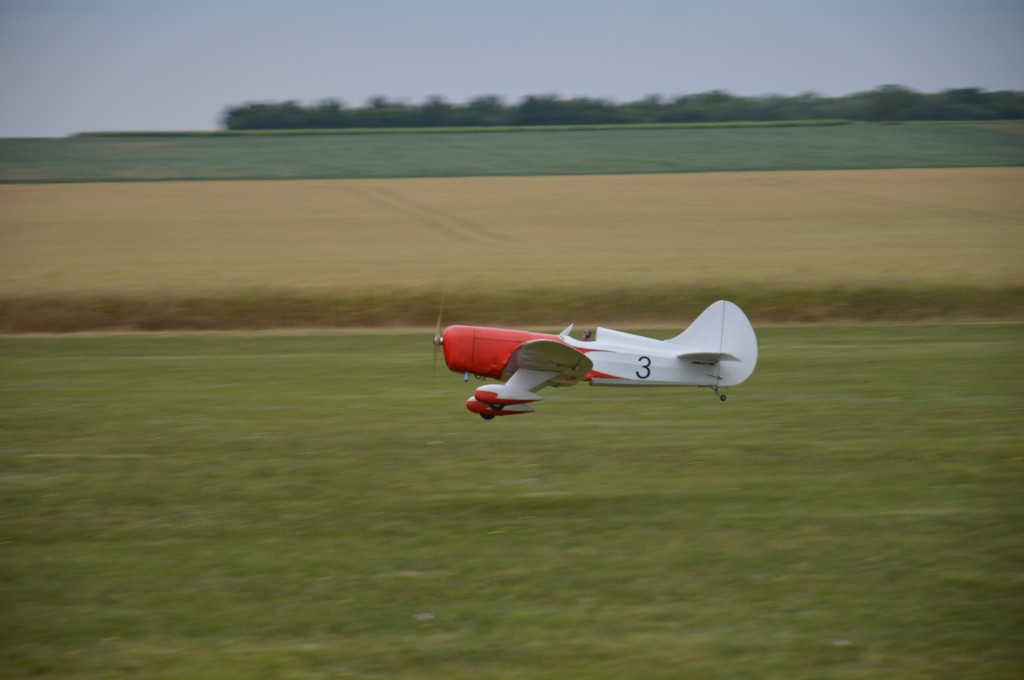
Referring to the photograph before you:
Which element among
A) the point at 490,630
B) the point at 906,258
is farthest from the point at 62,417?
the point at 906,258

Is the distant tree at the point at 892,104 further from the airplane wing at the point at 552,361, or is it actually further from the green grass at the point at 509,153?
the airplane wing at the point at 552,361

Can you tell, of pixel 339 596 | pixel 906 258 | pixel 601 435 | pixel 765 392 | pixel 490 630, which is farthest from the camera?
pixel 906 258

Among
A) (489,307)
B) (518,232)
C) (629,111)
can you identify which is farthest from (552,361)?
(629,111)

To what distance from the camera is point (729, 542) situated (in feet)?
30.6

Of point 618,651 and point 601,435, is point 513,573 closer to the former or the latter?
point 618,651

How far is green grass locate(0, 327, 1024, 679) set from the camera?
731 cm

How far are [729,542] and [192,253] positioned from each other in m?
32.9

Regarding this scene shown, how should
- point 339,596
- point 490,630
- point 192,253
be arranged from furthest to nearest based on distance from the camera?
1. point 192,253
2. point 339,596
3. point 490,630

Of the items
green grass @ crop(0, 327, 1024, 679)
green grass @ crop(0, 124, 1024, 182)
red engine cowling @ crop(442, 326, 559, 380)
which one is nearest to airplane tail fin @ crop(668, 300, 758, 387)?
green grass @ crop(0, 327, 1024, 679)

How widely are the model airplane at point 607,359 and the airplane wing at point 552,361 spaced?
0.02m

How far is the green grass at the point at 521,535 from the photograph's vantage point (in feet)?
24.0

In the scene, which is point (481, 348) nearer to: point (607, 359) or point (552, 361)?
point (552, 361)

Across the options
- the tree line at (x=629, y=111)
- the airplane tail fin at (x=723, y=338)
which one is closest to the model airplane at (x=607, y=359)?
the airplane tail fin at (x=723, y=338)

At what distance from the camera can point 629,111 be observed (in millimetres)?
A: 95812
